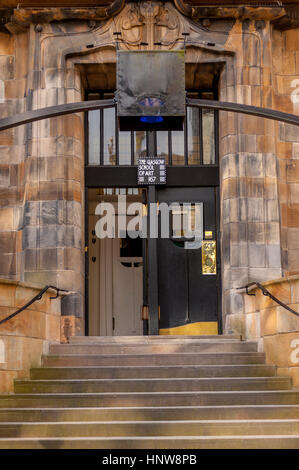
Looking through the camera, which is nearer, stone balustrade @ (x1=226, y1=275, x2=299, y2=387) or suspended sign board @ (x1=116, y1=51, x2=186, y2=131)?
suspended sign board @ (x1=116, y1=51, x2=186, y2=131)

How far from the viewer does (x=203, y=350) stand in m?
11.7

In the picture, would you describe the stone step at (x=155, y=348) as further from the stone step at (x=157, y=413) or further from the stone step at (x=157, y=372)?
the stone step at (x=157, y=413)

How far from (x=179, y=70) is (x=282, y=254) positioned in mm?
5130

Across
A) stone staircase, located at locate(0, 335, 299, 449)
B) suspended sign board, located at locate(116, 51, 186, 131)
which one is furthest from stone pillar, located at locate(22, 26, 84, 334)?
suspended sign board, located at locate(116, 51, 186, 131)

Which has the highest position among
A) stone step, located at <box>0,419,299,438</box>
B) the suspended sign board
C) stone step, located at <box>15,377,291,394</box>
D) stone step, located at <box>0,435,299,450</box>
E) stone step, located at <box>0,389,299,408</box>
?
the suspended sign board

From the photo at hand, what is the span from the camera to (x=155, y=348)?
11.7 meters

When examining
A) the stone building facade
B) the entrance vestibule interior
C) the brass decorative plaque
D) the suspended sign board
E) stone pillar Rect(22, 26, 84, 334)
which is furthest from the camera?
the brass decorative plaque

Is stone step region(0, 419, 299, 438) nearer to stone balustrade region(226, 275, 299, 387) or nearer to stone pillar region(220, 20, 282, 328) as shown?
stone balustrade region(226, 275, 299, 387)

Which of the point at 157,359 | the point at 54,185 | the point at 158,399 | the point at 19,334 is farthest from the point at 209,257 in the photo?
the point at 158,399

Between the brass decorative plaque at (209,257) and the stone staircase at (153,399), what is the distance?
1.87 m

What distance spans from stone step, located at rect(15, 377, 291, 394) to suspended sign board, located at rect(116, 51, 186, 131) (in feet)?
11.3

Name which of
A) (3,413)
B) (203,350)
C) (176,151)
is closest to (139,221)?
(176,151)

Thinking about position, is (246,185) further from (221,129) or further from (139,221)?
(139,221)

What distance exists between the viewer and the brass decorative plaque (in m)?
14.0
